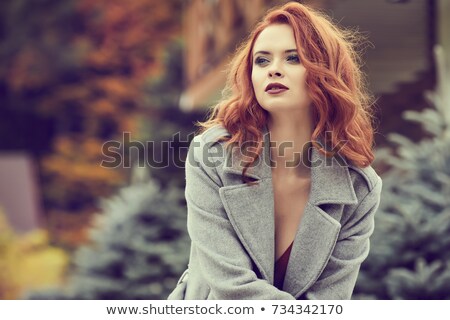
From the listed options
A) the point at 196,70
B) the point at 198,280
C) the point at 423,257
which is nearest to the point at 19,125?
the point at 196,70

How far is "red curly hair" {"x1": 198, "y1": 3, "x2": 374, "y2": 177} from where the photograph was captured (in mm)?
1950

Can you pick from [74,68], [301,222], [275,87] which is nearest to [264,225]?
[301,222]

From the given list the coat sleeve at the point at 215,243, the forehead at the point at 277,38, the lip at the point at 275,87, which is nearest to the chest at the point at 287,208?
the coat sleeve at the point at 215,243

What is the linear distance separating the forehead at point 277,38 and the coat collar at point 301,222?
0.23 meters

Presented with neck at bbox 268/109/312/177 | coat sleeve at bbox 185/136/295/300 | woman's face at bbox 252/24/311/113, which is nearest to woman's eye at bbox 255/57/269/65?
woman's face at bbox 252/24/311/113

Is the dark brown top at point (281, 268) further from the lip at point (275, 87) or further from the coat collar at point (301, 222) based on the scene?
the lip at point (275, 87)

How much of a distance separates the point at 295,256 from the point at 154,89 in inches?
561

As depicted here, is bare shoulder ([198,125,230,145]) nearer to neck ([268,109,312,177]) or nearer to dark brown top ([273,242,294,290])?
neck ([268,109,312,177])

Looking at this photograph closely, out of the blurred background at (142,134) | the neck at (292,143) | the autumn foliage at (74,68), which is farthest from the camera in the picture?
the autumn foliage at (74,68)

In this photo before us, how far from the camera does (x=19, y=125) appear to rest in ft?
51.9

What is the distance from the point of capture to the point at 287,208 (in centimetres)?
204

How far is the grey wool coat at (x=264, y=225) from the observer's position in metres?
1.96

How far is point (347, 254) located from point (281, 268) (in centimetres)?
18

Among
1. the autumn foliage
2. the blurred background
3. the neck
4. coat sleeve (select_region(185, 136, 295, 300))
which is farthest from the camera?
the autumn foliage
